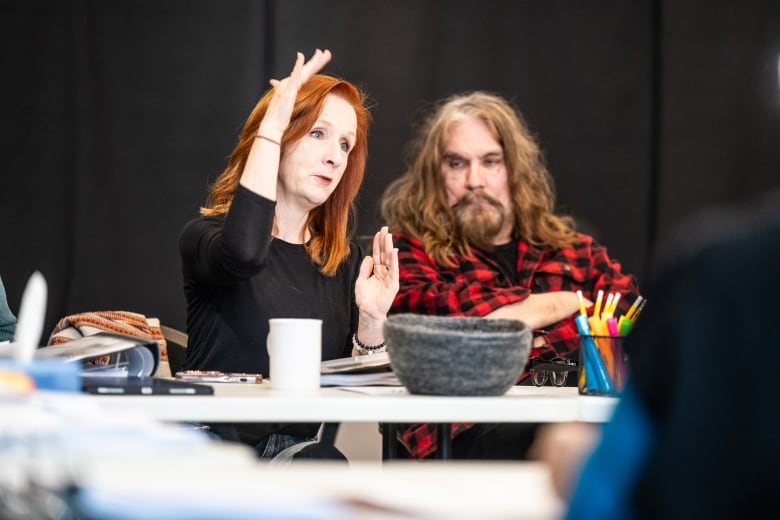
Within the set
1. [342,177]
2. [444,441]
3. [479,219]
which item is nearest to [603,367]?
[444,441]

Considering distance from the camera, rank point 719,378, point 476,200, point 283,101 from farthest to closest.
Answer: point 476,200, point 283,101, point 719,378

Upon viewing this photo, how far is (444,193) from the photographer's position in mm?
3342

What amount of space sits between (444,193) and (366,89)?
47 cm

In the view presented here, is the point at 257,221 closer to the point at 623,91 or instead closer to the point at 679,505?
the point at 679,505

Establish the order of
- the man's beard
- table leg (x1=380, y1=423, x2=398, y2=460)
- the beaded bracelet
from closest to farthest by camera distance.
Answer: table leg (x1=380, y1=423, x2=398, y2=460) < the beaded bracelet < the man's beard

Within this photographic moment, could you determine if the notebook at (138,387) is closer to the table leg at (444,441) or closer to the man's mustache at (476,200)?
the table leg at (444,441)

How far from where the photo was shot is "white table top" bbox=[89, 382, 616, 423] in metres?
1.33

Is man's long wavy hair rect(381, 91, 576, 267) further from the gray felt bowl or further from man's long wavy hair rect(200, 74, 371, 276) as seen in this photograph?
the gray felt bowl

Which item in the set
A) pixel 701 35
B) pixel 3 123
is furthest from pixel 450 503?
pixel 701 35

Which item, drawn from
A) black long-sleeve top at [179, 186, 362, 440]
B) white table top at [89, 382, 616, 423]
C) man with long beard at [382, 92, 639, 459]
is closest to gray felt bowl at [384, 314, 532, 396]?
white table top at [89, 382, 616, 423]

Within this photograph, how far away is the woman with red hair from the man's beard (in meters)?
0.65

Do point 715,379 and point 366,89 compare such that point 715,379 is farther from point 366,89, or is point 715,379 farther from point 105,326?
point 366,89

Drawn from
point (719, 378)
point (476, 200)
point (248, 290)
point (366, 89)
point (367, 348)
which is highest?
point (366, 89)

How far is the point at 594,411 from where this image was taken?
1.50 metres
